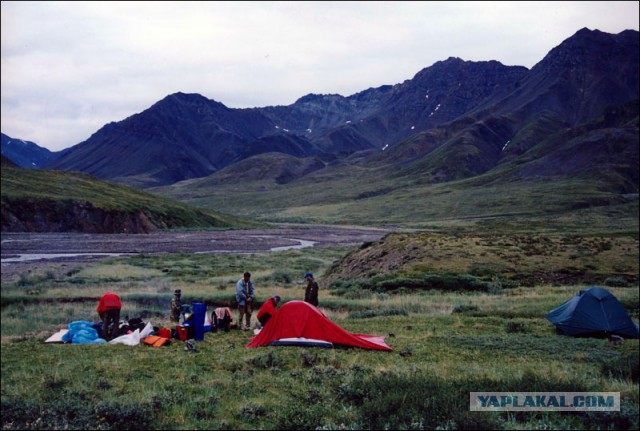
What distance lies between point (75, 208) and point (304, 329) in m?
92.3

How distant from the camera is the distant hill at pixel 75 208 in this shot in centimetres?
9075

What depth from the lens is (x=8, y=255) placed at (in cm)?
5803

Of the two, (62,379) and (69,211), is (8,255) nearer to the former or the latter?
(69,211)

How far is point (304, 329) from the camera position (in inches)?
635

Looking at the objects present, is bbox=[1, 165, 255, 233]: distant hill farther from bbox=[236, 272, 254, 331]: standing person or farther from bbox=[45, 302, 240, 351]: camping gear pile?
bbox=[236, 272, 254, 331]: standing person

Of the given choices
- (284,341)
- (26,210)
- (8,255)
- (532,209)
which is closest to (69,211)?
(26,210)

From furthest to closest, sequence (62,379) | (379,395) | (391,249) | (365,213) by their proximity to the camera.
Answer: (365,213), (391,249), (62,379), (379,395)

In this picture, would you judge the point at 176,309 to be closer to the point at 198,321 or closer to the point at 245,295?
the point at 245,295

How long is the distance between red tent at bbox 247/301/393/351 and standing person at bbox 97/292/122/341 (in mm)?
4880

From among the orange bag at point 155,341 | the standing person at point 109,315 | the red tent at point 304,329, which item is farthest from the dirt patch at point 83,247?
the red tent at point 304,329

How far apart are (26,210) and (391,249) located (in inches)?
2948

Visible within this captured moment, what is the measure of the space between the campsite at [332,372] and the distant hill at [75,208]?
71259mm

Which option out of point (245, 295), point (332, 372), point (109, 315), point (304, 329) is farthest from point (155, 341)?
point (332, 372)

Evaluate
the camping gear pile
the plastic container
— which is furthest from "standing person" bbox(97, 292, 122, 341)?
the plastic container
